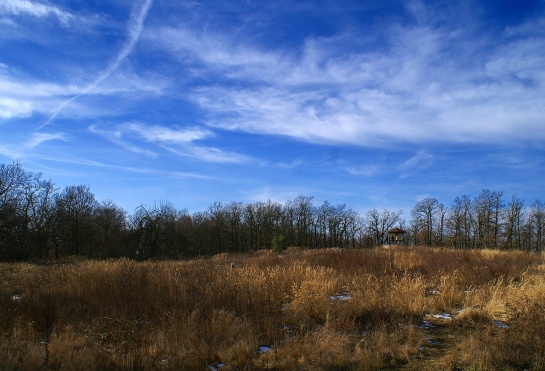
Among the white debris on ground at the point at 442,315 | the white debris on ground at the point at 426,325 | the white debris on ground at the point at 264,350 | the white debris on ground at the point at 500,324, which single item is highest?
the white debris on ground at the point at 500,324

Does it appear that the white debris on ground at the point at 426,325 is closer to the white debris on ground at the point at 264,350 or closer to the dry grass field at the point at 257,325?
the dry grass field at the point at 257,325

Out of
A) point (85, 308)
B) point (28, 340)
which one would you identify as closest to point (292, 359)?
point (28, 340)

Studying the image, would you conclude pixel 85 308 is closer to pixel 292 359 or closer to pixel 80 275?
pixel 80 275

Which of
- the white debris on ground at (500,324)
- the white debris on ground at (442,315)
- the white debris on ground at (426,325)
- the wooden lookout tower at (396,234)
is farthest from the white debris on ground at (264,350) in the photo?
the wooden lookout tower at (396,234)

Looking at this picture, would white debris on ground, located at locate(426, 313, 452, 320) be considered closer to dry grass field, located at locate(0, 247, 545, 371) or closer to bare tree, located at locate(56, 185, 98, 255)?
dry grass field, located at locate(0, 247, 545, 371)

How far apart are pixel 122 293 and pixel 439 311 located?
712cm

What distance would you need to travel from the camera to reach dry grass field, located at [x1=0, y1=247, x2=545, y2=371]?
4332 millimetres

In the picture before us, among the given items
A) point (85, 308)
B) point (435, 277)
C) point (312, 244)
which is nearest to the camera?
point (85, 308)

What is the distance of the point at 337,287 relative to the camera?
9164mm

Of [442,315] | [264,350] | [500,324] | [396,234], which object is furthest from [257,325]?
[396,234]

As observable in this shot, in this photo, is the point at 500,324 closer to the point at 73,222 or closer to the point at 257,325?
the point at 257,325

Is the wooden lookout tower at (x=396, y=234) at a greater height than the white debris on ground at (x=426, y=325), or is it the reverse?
the wooden lookout tower at (x=396, y=234)

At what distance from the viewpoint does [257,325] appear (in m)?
5.78

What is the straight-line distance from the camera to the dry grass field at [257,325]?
433 cm
